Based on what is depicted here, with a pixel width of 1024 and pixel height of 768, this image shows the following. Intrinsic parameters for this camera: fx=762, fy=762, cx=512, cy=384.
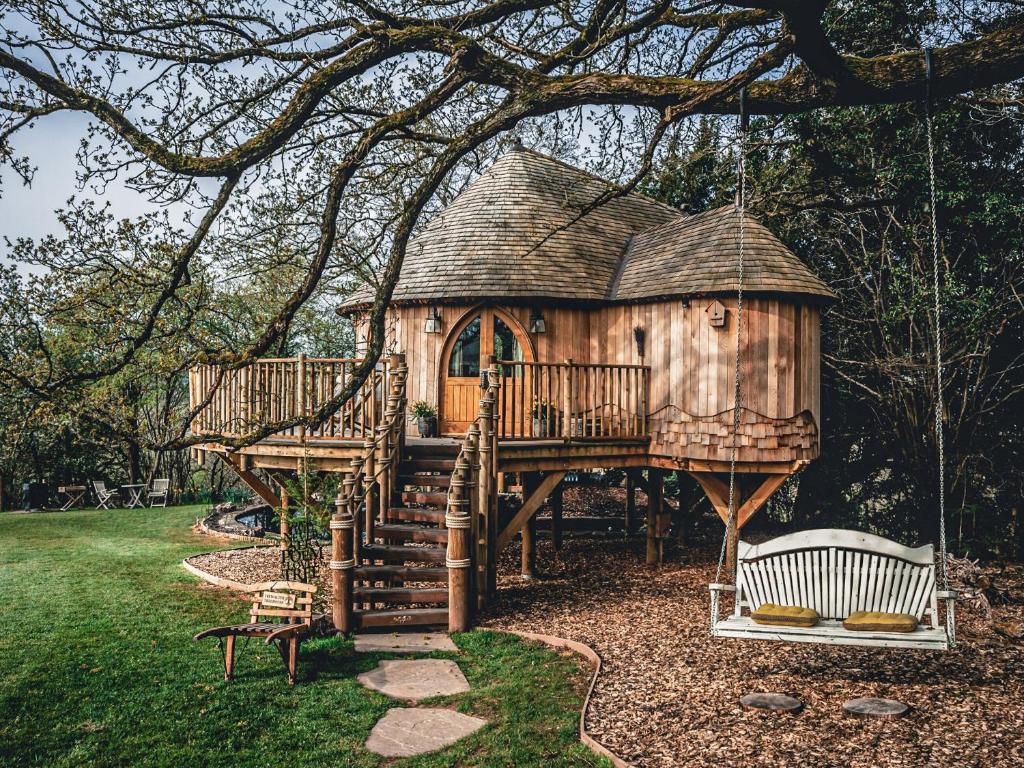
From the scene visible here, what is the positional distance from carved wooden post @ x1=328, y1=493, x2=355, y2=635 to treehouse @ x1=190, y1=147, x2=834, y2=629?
0.02 metres

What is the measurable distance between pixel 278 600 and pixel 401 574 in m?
1.66

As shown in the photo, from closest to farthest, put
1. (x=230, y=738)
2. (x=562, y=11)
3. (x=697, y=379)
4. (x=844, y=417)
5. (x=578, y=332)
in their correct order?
(x=230, y=738) < (x=562, y=11) < (x=697, y=379) < (x=578, y=332) < (x=844, y=417)

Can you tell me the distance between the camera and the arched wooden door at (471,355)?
512 inches

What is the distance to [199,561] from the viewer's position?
44.1ft

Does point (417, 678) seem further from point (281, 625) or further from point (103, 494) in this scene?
point (103, 494)

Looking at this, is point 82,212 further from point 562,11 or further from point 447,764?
point 447,764

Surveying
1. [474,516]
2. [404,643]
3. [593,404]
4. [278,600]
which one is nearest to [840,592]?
[474,516]

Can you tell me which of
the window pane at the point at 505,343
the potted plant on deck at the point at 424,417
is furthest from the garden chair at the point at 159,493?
the window pane at the point at 505,343

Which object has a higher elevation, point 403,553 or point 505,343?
point 505,343

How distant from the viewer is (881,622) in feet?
19.2

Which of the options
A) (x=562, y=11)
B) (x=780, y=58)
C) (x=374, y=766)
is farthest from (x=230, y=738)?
(x=562, y=11)

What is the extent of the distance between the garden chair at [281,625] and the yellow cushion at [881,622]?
483 centimetres

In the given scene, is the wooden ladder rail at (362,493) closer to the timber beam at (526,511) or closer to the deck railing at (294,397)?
the deck railing at (294,397)

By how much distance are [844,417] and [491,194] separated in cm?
784
